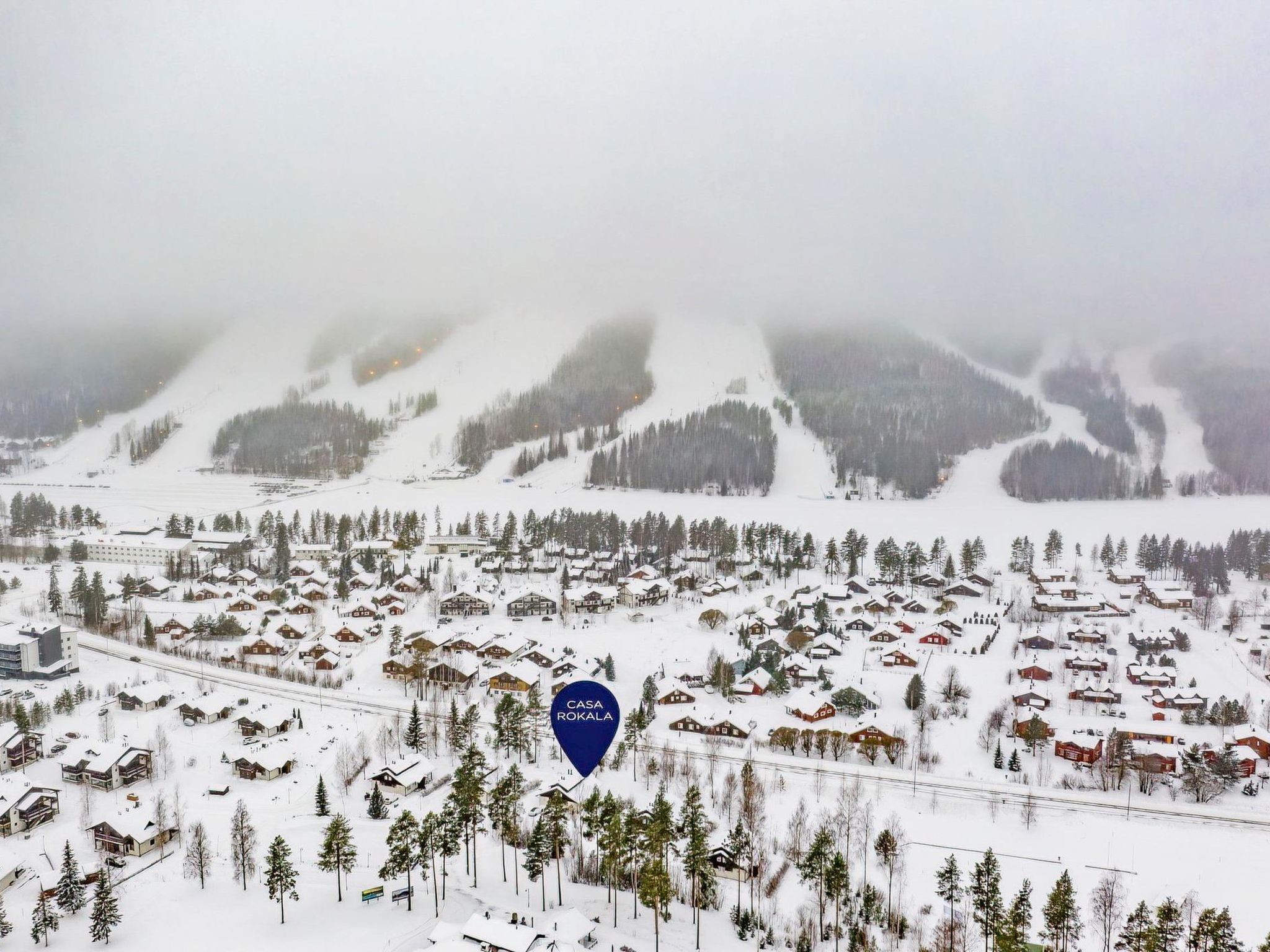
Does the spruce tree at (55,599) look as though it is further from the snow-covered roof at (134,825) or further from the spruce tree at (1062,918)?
the spruce tree at (1062,918)

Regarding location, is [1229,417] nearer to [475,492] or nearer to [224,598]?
[475,492]

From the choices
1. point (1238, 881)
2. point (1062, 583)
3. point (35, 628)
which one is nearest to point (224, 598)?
point (35, 628)

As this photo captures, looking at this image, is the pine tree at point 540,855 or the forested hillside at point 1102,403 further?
the forested hillside at point 1102,403

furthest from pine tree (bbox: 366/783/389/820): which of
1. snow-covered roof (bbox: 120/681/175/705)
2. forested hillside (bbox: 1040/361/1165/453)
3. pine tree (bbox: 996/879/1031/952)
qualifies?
forested hillside (bbox: 1040/361/1165/453)

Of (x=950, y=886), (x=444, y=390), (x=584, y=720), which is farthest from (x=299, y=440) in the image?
(x=950, y=886)

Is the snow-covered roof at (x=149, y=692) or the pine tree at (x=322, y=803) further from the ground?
the snow-covered roof at (x=149, y=692)

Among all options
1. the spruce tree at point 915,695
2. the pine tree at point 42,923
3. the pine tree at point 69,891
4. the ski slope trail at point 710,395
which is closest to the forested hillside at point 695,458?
the ski slope trail at point 710,395
